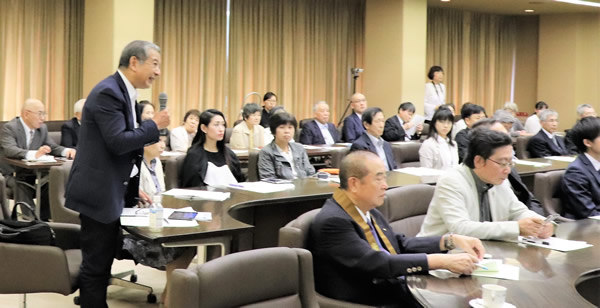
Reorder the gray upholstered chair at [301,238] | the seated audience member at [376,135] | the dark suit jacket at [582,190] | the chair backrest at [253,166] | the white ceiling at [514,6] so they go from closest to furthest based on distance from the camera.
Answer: the gray upholstered chair at [301,238] → the dark suit jacket at [582,190] → the chair backrest at [253,166] → the seated audience member at [376,135] → the white ceiling at [514,6]

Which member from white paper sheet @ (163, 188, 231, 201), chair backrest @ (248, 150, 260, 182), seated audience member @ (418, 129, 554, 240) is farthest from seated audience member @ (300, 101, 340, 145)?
seated audience member @ (418, 129, 554, 240)

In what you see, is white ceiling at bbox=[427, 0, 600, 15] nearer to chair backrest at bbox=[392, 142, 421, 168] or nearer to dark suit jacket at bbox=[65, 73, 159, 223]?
chair backrest at bbox=[392, 142, 421, 168]

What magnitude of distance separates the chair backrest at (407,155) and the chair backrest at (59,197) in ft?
11.4

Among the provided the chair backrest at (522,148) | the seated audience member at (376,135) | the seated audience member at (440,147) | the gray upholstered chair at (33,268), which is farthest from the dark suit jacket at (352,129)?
the gray upholstered chair at (33,268)

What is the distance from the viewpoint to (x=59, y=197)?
4.29 meters

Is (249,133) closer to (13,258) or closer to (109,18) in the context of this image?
(109,18)

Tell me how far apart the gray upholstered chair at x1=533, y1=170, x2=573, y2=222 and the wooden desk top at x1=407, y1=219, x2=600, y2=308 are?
1.52 meters

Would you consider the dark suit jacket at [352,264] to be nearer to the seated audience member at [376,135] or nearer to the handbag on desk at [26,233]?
the handbag on desk at [26,233]

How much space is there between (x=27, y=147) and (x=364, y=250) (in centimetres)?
509

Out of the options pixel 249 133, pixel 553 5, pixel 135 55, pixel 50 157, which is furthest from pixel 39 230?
pixel 553 5

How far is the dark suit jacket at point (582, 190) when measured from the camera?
4.50 metres

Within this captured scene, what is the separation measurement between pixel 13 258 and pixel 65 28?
7.40 m

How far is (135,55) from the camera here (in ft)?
11.3

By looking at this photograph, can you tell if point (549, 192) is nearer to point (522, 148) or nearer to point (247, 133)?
point (522, 148)
